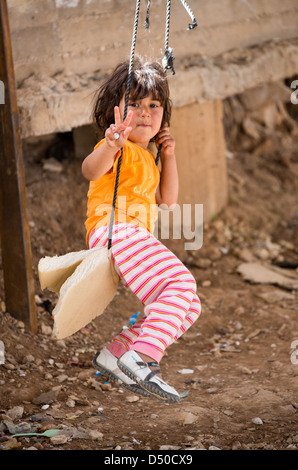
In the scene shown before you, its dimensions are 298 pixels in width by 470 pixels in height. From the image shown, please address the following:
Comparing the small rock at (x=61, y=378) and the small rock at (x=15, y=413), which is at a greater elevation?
the small rock at (x=15, y=413)

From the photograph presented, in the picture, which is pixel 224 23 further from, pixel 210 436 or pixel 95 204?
pixel 210 436

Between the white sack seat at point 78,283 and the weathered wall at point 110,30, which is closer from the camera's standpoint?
the white sack seat at point 78,283

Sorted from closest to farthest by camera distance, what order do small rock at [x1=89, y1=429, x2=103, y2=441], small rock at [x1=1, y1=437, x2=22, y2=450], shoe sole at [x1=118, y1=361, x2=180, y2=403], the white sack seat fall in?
shoe sole at [x1=118, y1=361, x2=180, y2=403], the white sack seat, small rock at [x1=1, y1=437, x2=22, y2=450], small rock at [x1=89, y1=429, x2=103, y2=441]

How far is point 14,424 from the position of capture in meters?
3.33

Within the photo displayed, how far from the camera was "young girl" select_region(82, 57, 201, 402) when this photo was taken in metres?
2.89

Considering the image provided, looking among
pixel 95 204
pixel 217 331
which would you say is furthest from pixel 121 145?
pixel 217 331

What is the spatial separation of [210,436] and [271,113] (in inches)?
228

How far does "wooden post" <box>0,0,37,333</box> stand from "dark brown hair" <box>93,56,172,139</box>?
0.88 meters

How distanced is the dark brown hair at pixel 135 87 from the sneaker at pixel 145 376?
43.2 inches

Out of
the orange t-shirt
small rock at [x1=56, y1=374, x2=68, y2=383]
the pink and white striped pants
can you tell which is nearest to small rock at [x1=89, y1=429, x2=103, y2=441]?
the pink and white striped pants

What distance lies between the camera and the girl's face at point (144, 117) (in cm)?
312

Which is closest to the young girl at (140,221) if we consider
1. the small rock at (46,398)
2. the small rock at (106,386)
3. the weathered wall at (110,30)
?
the small rock at (46,398)

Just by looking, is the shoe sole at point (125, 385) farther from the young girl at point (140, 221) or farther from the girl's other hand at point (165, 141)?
the girl's other hand at point (165, 141)

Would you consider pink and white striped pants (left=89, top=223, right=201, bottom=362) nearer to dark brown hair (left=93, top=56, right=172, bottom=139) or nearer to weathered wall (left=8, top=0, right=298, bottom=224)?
dark brown hair (left=93, top=56, right=172, bottom=139)
